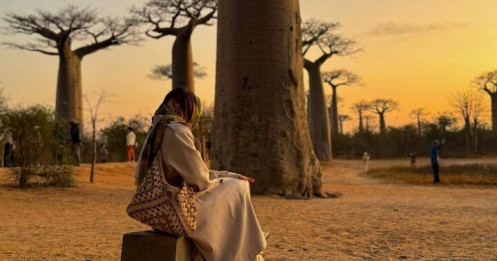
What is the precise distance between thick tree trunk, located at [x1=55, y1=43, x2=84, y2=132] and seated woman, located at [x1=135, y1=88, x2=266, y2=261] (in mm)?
16862

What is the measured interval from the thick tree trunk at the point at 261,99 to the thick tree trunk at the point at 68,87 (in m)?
12.4

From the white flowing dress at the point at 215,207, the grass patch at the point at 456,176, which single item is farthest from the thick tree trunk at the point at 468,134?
the white flowing dress at the point at 215,207

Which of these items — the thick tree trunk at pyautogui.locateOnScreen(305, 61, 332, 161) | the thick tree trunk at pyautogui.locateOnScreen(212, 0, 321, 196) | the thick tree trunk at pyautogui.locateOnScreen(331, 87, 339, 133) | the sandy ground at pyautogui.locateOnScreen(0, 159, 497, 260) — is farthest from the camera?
the thick tree trunk at pyautogui.locateOnScreen(331, 87, 339, 133)

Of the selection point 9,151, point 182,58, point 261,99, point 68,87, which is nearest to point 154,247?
point 261,99

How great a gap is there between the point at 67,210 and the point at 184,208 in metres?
4.08

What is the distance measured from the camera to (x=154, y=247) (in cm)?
235

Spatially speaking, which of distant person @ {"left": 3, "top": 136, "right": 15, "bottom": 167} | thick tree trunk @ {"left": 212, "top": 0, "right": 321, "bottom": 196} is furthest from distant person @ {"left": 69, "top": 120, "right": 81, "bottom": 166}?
thick tree trunk @ {"left": 212, "top": 0, "right": 321, "bottom": 196}

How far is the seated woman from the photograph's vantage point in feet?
7.87

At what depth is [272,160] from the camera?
7.27 meters

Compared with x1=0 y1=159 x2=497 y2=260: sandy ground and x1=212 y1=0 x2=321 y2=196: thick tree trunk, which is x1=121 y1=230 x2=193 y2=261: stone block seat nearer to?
x1=0 y1=159 x2=497 y2=260: sandy ground

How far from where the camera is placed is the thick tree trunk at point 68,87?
18.7 meters

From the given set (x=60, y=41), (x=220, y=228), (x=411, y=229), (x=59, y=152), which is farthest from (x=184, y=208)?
(x=60, y=41)

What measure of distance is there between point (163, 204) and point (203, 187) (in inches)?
8.0

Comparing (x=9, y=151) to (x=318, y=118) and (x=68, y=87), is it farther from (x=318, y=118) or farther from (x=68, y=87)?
(x=318, y=118)
